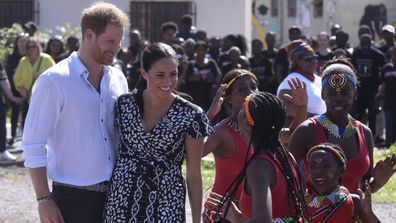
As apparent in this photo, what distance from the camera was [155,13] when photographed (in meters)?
22.2

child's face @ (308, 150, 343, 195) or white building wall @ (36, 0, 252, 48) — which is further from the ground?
white building wall @ (36, 0, 252, 48)

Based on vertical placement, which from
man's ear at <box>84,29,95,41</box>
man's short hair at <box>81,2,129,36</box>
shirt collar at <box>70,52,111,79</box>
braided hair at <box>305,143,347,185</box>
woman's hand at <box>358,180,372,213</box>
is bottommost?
woman's hand at <box>358,180,372,213</box>

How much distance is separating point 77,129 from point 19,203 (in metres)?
5.39

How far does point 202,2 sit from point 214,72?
7499 millimetres

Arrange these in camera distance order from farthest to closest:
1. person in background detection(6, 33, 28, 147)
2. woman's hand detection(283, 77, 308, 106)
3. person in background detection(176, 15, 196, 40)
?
1. person in background detection(176, 15, 196, 40)
2. person in background detection(6, 33, 28, 147)
3. woman's hand detection(283, 77, 308, 106)

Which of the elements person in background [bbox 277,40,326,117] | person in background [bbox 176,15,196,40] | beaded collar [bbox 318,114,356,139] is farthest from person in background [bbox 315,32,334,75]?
beaded collar [bbox 318,114,356,139]

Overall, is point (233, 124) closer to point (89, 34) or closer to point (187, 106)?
point (187, 106)

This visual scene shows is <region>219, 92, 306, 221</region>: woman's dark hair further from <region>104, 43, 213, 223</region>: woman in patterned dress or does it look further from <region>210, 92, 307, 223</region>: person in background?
<region>104, 43, 213, 223</region>: woman in patterned dress

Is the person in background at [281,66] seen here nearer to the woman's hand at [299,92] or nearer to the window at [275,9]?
the woman's hand at [299,92]

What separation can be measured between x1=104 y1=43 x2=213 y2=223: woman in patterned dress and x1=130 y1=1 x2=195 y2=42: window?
1725 cm

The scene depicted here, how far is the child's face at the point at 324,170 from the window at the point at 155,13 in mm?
17246

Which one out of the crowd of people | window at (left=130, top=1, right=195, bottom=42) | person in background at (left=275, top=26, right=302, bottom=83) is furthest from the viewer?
window at (left=130, top=1, right=195, bottom=42)

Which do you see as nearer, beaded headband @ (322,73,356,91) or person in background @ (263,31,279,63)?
beaded headband @ (322,73,356,91)

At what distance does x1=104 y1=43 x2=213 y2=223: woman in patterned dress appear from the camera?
464 cm
